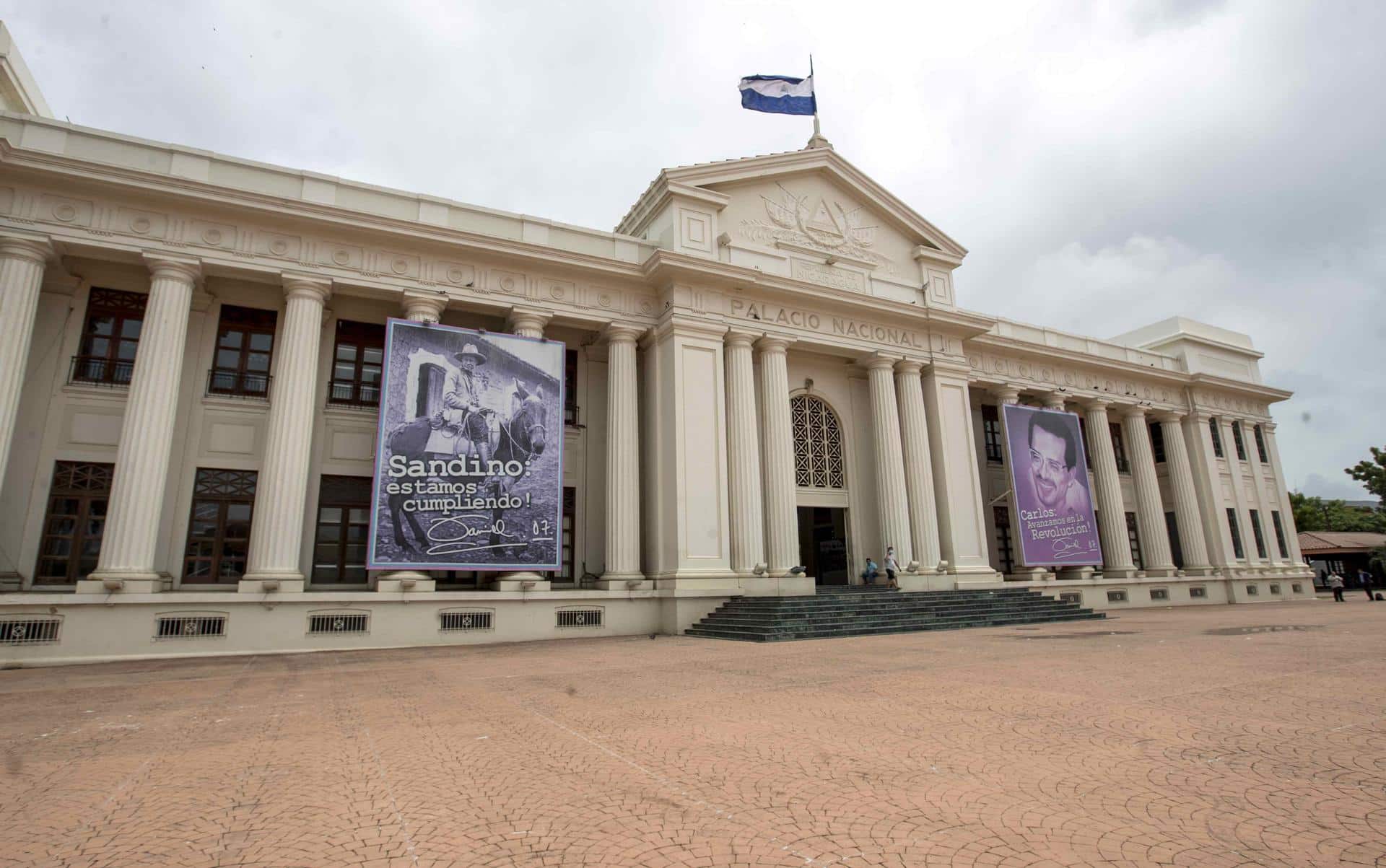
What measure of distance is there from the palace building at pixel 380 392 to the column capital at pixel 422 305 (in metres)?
0.06

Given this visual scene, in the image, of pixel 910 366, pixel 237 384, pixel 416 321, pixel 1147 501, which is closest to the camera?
pixel 416 321

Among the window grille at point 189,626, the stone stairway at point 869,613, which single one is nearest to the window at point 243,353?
the window grille at point 189,626

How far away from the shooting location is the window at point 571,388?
17.9 m

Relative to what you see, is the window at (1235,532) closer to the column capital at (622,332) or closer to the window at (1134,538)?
the window at (1134,538)

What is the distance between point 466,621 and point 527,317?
264 inches

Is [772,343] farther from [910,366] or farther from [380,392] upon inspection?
[380,392]

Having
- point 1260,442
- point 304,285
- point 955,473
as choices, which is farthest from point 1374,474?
point 304,285

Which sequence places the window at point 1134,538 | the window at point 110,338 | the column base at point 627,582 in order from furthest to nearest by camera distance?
the window at point 1134,538 → the column base at point 627,582 → the window at point 110,338

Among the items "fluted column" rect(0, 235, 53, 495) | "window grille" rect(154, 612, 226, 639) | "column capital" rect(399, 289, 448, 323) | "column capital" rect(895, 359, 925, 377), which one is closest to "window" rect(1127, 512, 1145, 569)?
"column capital" rect(895, 359, 925, 377)

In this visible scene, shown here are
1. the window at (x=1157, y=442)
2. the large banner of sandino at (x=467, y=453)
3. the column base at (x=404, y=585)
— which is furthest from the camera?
the window at (x=1157, y=442)

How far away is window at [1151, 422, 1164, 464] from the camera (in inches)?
1109

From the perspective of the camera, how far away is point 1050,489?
2172 cm

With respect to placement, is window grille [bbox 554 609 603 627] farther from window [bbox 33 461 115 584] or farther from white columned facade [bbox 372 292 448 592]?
window [bbox 33 461 115 584]

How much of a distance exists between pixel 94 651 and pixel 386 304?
8.58 meters
